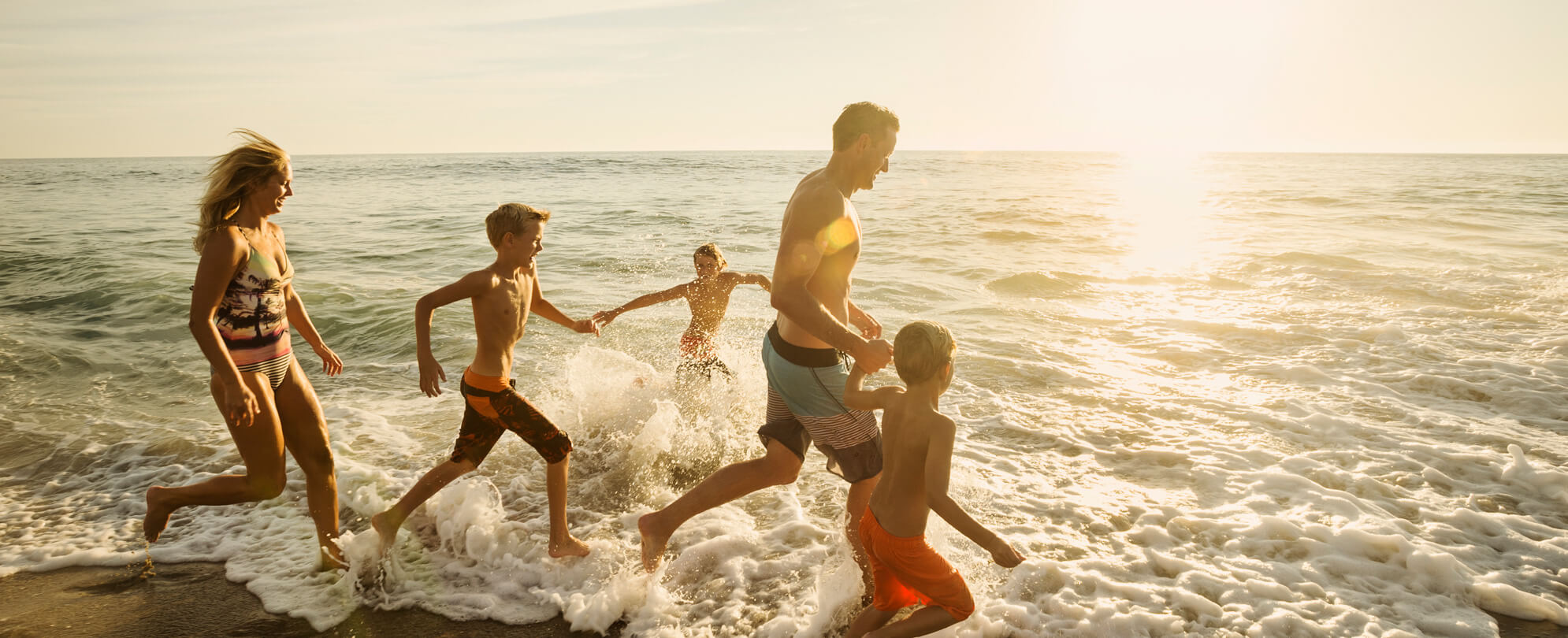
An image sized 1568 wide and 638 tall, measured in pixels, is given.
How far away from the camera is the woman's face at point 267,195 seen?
11.3 feet

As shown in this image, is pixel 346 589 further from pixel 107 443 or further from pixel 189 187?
pixel 189 187

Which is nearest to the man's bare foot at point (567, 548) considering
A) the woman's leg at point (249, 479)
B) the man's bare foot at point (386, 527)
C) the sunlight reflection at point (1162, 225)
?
the man's bare foot at point (386, 527)

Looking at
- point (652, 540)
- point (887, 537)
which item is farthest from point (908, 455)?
point (652, 540)

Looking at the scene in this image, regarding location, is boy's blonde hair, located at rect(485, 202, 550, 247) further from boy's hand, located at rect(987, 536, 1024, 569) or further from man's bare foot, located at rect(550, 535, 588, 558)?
boy's hand, located at rect(987, 536, 1024, 569)

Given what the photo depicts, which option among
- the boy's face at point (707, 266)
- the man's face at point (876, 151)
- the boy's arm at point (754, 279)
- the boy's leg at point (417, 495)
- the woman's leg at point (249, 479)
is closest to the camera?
the man's face at point (876, 151)

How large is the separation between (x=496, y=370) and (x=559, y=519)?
86 cm

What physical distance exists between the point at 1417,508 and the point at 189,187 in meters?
50.3

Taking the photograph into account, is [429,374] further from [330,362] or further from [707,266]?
Result: [707,266]

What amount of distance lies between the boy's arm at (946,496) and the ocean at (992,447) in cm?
97

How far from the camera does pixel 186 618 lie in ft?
12.4

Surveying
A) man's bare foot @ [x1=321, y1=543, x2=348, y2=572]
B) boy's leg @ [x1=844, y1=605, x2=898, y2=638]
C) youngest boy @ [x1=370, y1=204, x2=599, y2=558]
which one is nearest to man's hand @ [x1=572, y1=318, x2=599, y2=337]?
youngest boy @ [x1=370, y1=204, x2=599, y2=558]

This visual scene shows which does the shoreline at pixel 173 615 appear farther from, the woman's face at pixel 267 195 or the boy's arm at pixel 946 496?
the woman's face at pixel 267 195

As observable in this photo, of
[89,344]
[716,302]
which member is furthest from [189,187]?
[716,302]

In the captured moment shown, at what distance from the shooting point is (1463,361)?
7676 millimetres
